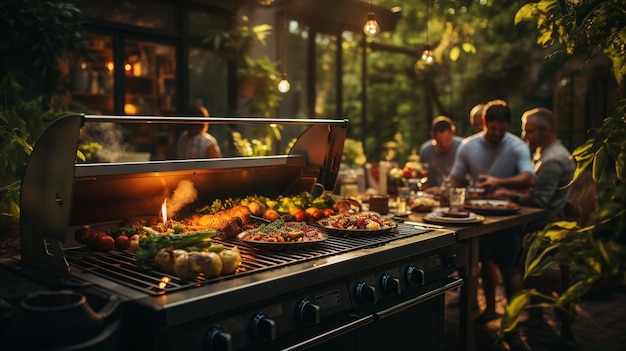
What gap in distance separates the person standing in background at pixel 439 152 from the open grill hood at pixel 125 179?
377 centimetres

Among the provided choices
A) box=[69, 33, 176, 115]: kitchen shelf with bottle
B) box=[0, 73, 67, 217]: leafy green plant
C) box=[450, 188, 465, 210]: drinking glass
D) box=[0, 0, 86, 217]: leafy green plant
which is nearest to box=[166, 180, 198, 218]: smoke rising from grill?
box=[0, 73, 67, 217]: leafy green plant

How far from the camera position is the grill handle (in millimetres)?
3074

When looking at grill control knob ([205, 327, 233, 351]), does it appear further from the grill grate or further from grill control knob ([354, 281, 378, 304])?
grill control knob ([354, 281, 378, 304])

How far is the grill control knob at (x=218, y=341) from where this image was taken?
2189mm

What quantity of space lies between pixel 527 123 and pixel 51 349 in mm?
5192

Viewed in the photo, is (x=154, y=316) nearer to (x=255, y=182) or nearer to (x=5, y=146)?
(x=5, y=146)

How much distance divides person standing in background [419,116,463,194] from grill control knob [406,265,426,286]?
4.22 metres

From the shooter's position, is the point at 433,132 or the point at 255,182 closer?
the point at 255,182

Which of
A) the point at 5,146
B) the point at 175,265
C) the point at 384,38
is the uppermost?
the point at 384,38

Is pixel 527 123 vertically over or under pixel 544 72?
under

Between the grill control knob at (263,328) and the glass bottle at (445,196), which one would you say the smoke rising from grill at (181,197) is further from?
the glass bottle at (445,196)

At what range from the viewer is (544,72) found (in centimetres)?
1361

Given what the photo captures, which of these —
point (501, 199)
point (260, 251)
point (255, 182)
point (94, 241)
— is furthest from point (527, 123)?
point (94, 241)

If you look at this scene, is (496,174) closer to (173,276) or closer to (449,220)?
(449,220)
